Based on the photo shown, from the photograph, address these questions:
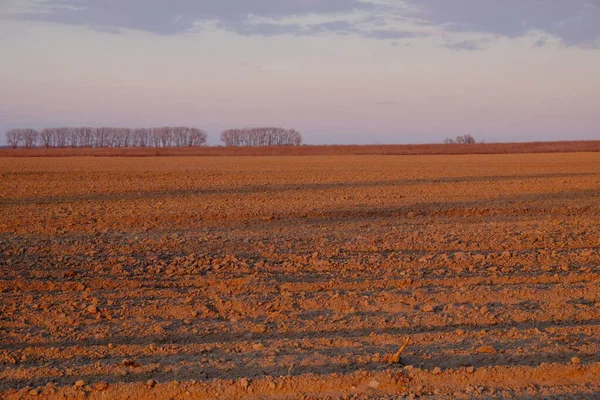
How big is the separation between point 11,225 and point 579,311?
10.5m

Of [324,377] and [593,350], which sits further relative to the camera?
[593,350]

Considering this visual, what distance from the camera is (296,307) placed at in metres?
6.51

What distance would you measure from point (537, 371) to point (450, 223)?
8.45 meters

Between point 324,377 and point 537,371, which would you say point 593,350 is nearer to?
point 537,371

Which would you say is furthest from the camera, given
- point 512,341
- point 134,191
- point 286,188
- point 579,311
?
point 286,188

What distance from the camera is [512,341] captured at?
17.9 ft

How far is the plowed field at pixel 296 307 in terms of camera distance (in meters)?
4.68

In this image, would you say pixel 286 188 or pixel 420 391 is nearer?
pixel 420 391

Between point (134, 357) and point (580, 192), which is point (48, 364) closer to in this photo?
point (134, 357)

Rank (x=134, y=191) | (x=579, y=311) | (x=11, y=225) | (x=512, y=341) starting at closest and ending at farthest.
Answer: (x=512, y=341), (x=579, y=311), (x=11, y=225), (x=134, y=191)

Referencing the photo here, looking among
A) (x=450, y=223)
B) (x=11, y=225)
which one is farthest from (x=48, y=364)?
(x=450, y=223)

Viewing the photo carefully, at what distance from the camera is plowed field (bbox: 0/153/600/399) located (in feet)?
15.4

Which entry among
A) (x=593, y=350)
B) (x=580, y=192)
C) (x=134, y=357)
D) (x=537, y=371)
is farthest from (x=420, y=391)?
(x=580, y=192)

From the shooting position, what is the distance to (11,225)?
12422mm
